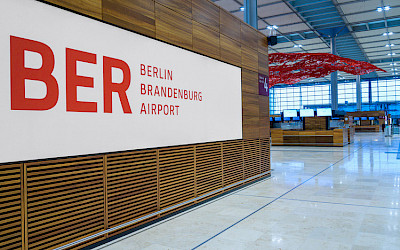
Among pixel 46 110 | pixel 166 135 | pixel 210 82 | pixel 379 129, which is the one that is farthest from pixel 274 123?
pixel 379 129

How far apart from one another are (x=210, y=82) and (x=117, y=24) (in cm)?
206

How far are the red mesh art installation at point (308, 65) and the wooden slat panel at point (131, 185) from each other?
40.5 feet

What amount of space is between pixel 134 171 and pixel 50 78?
54.7 inches

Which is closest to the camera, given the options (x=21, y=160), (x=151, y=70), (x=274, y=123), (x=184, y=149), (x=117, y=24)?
(x=21, y=160)

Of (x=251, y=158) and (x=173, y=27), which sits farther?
(x=251, y=158)

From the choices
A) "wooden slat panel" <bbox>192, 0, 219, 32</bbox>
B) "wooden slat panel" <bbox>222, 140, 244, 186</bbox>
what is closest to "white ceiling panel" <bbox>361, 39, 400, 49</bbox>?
"wooden slat panel" <bbox>222, 140, 244, 186</bbox>

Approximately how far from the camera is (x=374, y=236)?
333 cm

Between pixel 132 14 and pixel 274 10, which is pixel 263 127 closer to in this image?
pixel 132 14

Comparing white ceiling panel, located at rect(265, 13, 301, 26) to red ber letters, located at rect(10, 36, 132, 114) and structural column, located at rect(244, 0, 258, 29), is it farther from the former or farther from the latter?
red ber letters, located at rect(10, 36, 132, 114)

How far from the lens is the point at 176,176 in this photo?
4.40 metres

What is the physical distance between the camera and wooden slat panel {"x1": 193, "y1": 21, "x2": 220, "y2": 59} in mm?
4859

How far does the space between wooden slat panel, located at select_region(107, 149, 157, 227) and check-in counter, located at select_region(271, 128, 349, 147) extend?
13.5 m

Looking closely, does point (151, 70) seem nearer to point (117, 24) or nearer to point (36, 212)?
point (117, 24)

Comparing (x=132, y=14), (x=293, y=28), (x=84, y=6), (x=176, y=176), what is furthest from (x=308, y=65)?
(x=84, y=6)
